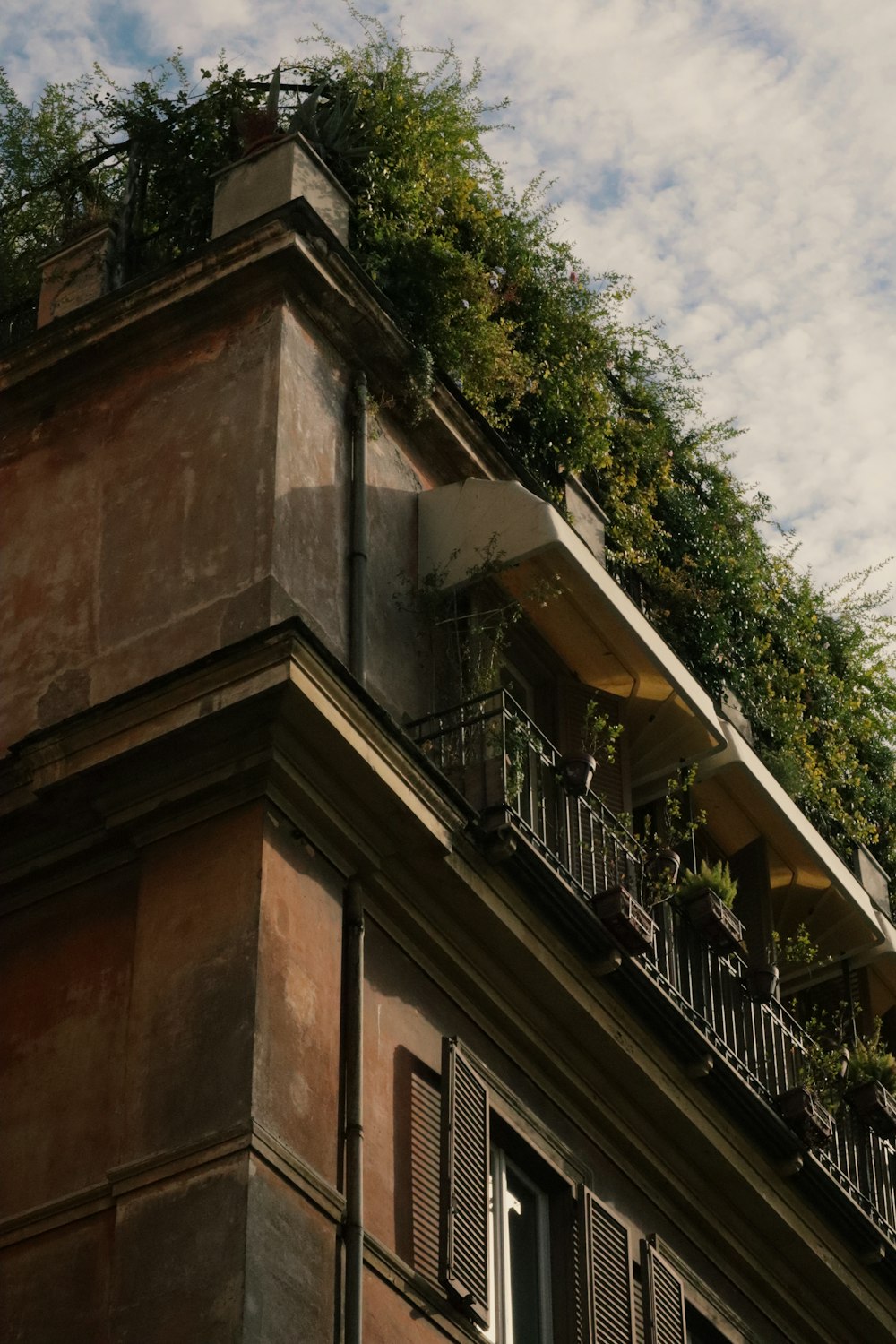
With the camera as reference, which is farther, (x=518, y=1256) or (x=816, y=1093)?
(x=816, y=1093)

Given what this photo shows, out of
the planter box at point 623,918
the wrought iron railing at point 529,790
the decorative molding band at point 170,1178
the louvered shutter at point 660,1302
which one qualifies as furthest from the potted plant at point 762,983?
the decorative molding band at point 170,1178

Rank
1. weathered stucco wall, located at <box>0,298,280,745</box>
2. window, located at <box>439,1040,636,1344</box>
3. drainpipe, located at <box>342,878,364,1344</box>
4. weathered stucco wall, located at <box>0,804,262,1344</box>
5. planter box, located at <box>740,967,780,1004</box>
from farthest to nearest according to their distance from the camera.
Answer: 1. planter box, located at <box>740,967,780,1004</box>
2. weathered stucco wall, located at <box>0,298,280,745</box>
3. window, located at <box>439,1040,636,1344</box>
4. drainpipe, located at <box>342,878,364,1344</box>
5. weathered stucco wall, located at <box>0,804,262,1344</box>

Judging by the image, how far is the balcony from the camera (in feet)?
39.8

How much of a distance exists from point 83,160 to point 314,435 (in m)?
4.84

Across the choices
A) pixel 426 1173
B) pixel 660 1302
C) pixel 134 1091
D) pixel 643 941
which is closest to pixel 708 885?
pixel 643 941

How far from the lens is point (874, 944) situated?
51.1ft

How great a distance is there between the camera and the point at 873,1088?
14.6 m

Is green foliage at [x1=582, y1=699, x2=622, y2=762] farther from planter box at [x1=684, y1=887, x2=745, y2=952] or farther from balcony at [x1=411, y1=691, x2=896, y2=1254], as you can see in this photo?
planter box at [x1=684, y1=887, x2=745, y2=952]

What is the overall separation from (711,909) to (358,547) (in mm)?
3007

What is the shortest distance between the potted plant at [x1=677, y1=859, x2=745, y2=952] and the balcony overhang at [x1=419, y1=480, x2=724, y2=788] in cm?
87

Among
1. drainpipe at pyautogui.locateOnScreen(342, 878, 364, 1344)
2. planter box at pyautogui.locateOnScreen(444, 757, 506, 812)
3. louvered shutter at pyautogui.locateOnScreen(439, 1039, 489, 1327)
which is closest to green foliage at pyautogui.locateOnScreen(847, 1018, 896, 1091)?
planter box at pyautogui.locateOnScreen(444, 757, 506, 812)

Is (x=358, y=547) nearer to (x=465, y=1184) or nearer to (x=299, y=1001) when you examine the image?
(x=299, y=1001)

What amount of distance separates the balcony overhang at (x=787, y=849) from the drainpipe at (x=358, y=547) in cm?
287

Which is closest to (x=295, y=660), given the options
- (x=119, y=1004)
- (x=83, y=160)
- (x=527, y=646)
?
(x=119, y=1004)
